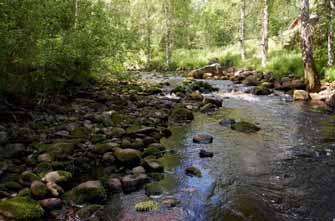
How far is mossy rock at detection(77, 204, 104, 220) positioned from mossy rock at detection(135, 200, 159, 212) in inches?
21.6

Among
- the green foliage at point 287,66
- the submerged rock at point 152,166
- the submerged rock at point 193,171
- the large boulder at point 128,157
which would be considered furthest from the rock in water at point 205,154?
the green foliage at point 287,66

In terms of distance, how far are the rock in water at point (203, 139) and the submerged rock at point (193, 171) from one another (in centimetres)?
229

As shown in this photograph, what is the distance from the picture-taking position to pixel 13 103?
36.6 ft

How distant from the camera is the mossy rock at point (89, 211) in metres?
5.81

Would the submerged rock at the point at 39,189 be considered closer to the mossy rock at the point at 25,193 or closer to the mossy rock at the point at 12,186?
the mossy rock at the point at 25,193

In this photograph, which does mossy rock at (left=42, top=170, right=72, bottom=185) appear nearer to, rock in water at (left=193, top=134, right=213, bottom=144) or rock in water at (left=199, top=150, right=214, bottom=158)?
→ rock in water at (left=199, top=150, right=214, bottom=158)

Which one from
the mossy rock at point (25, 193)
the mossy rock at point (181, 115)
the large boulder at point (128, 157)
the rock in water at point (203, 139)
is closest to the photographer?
the mossy rock at point (25, 193)

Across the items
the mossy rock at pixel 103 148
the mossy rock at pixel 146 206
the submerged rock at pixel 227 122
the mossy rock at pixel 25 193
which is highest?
the mossy rock at pixel 25 193

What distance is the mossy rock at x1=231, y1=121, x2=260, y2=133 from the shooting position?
1121cm

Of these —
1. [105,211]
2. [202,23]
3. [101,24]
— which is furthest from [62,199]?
[202,23]

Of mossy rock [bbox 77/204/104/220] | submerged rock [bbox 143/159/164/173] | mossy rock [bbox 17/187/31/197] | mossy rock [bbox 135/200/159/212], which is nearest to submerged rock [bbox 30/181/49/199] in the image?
mossy rock [bbox 17/187/31/197]

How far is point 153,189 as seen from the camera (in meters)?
6.73

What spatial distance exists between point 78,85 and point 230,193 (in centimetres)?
1003

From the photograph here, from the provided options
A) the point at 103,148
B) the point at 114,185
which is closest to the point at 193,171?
the point at 114,185
